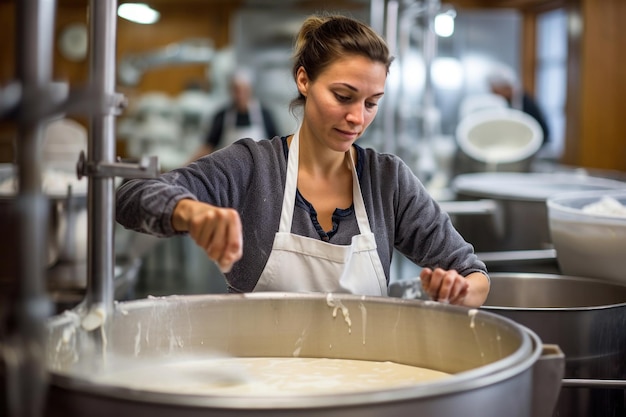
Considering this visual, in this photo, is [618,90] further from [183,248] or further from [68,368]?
[68,368]

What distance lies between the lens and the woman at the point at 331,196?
1575 mm

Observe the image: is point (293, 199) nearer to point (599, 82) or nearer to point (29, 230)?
point (29, 230)

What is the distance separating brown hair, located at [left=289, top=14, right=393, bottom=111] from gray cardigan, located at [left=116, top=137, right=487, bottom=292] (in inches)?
7.4

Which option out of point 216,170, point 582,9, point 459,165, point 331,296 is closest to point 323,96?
point 216,170

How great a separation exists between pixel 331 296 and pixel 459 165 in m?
3.06

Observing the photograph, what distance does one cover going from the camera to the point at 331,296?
4.46 ft

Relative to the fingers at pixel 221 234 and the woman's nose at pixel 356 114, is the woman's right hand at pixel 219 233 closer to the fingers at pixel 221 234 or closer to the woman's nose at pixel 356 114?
the fingers at pixel 221 234

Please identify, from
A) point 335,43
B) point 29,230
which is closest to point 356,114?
point 335,43

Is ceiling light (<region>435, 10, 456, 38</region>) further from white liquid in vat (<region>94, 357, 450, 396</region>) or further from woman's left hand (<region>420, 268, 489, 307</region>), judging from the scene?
white liquid in vat (<region>94, 357, 450, 396</region>)

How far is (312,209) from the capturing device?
1636 millimetres

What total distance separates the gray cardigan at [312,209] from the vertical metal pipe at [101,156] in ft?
1.30

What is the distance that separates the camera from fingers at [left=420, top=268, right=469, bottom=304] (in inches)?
55.2

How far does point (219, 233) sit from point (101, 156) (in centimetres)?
19

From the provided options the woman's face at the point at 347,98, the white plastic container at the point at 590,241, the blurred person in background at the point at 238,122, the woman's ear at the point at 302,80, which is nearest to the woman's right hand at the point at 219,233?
the woman's face at the point at 347,98
